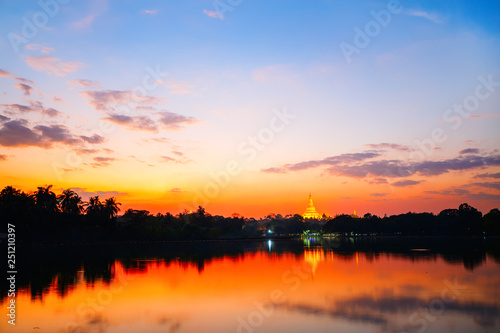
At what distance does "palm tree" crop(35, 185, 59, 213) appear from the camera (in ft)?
252

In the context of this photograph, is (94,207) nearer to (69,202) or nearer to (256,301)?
(69,202)

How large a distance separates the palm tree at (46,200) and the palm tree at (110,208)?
39.0 feet

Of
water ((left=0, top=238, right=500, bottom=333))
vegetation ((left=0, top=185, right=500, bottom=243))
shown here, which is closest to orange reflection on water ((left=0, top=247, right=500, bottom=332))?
water ((left=0, top=238, right=500, bottom=333))

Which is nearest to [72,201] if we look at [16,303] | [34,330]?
[16,303]

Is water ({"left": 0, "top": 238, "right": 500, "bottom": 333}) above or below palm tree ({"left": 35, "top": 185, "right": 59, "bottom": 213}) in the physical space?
below

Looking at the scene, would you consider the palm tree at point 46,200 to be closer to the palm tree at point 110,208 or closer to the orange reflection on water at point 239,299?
the palm tree at point 110,208

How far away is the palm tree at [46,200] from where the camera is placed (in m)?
76.8

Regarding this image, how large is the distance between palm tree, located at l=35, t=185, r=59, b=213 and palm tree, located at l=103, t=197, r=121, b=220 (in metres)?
11.9

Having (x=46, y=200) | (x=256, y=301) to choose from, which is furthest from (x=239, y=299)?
(x=46, y=200)

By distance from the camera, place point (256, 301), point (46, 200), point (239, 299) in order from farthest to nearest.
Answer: point (46, 200), point (239, 299), point (256, 301)

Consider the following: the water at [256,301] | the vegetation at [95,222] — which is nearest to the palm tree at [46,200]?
the vegetation at [95,222]

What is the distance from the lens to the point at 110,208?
9044 cm

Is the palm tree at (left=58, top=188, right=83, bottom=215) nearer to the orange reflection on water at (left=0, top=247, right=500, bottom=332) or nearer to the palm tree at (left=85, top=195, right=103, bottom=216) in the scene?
the palm tree at (left=85, top=195, right=103, bottom=216)

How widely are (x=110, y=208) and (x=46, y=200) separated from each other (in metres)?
14.8
